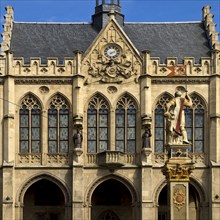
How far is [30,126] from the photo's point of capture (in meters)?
62.4

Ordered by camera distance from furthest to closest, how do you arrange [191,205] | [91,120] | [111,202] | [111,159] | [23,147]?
[111,202]
[191,205]
[91,120]
[23,147]
[111,159]

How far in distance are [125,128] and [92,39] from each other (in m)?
8.68

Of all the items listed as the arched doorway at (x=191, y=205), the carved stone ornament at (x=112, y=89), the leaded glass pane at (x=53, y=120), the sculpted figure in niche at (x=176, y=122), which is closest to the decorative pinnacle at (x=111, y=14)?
the carved stone ornament at (x=112, y=89)

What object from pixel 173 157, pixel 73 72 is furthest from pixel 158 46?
pixel 173 157

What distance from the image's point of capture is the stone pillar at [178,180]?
35656mm

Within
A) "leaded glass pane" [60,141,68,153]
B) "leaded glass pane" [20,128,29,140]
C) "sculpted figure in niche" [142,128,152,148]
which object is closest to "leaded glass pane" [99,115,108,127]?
"leaded glass pane" [60,141,68,153]

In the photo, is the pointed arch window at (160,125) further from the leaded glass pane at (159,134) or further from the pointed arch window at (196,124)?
the pointed arch window at (196,124)

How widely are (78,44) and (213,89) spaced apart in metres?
11.3

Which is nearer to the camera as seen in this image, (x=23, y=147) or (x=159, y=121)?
(x=23, y=147)

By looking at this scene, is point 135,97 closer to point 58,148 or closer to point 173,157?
point 58,148

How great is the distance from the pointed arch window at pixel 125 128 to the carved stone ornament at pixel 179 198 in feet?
87.4

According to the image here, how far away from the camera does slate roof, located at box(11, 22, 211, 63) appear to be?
65.7 m

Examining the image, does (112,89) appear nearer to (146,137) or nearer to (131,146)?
(131,146)

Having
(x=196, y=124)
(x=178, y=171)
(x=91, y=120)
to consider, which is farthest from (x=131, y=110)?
(x=178, y=171)
